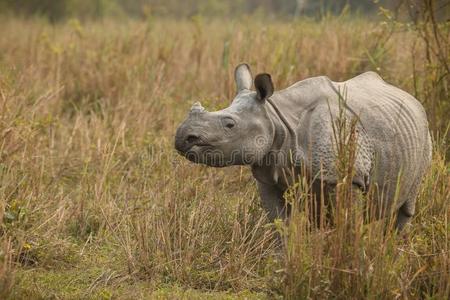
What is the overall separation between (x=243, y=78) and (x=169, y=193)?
0.94m

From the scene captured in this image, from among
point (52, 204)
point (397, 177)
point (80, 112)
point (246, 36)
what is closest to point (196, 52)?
point (246, 36)

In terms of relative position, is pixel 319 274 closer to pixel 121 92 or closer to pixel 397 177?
pixel 397 177

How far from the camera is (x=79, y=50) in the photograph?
35.6ft

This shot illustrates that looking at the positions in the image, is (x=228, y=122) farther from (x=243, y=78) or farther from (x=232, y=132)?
(x=243, y=78)

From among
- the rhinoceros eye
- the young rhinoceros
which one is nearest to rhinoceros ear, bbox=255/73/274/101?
the young rhinoceros

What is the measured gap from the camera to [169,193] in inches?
221

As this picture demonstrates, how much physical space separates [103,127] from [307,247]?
4101mm

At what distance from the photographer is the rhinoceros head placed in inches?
180

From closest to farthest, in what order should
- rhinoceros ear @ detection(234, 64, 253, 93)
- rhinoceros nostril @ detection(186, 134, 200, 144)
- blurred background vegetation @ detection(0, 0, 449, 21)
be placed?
rhinoceros nostril @ detection(186, 134, 200, 144) < rhinoceros ear @ detection(234, 64, 253, 93) < blurred background vegetation @ detection(0, 0, 449, 21)

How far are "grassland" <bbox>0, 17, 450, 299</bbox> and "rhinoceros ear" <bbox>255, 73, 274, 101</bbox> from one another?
673 mm

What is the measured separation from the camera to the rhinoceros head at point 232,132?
457 centimetres

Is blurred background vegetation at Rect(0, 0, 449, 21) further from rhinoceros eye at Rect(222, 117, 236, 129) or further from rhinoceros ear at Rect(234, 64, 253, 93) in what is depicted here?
rhinoceros eye at Rect(222, 117, 236, 129)

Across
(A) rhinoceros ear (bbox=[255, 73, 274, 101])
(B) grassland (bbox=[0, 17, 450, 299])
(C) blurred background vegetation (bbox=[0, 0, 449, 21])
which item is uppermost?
(C) blurred background vegetation (bbox=[0, 0, 449, 21])

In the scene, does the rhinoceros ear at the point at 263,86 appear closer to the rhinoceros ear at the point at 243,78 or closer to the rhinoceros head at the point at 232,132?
the rhinoceros head at the point at 232,132
